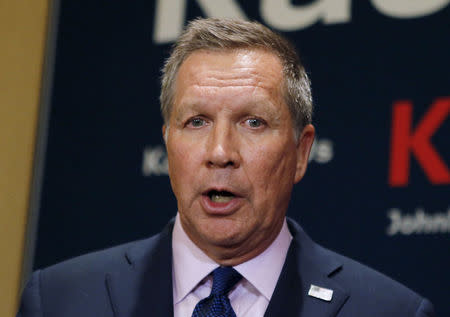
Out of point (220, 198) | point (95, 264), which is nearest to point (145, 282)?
point (95, 264)

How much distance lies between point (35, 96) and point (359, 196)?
141 cm

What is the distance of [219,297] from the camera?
1.73m

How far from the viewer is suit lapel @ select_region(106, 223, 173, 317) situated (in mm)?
1760

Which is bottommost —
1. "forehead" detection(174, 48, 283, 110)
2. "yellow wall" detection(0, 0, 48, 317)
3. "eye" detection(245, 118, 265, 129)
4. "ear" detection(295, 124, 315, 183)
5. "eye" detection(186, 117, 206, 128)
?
"yellow wall" detection(0, 0, 48, 317)

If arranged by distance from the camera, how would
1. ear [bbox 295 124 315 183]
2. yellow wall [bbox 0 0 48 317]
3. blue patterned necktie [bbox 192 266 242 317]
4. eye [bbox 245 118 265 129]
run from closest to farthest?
blue patterned necktie [bbox 192 266 242 317], eye [bbox 245 118 265 129], ear [bbox 295 124 315 183], yellow wall [bbox 0 0 48 317]

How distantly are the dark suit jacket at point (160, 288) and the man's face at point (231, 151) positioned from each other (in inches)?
4.3

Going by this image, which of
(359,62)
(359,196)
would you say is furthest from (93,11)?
(359,196)

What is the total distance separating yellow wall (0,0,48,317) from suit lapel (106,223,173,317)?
1.26m

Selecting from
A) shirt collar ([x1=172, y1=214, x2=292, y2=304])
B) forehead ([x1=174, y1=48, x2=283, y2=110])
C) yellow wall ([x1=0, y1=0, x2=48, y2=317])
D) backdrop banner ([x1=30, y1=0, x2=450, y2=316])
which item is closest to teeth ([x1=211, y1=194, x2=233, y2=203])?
shirt collar ([x1=172, y1=214, x2=292, y2=304])

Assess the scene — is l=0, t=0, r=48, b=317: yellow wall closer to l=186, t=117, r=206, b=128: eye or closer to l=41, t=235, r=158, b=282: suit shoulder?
l=41, t=235, r=158, b=282: suit shoulder

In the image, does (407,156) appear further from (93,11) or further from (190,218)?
(93,11)

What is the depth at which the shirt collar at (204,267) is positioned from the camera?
1.78 meters

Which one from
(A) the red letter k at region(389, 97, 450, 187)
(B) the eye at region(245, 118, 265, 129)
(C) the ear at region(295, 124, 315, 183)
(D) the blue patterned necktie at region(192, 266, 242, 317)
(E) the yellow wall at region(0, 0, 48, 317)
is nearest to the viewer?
(D) the blue patterned necktie at region(192, 266, 242, 317)

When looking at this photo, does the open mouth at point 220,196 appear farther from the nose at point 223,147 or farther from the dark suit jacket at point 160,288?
the dark suit jacket at point 160,288
